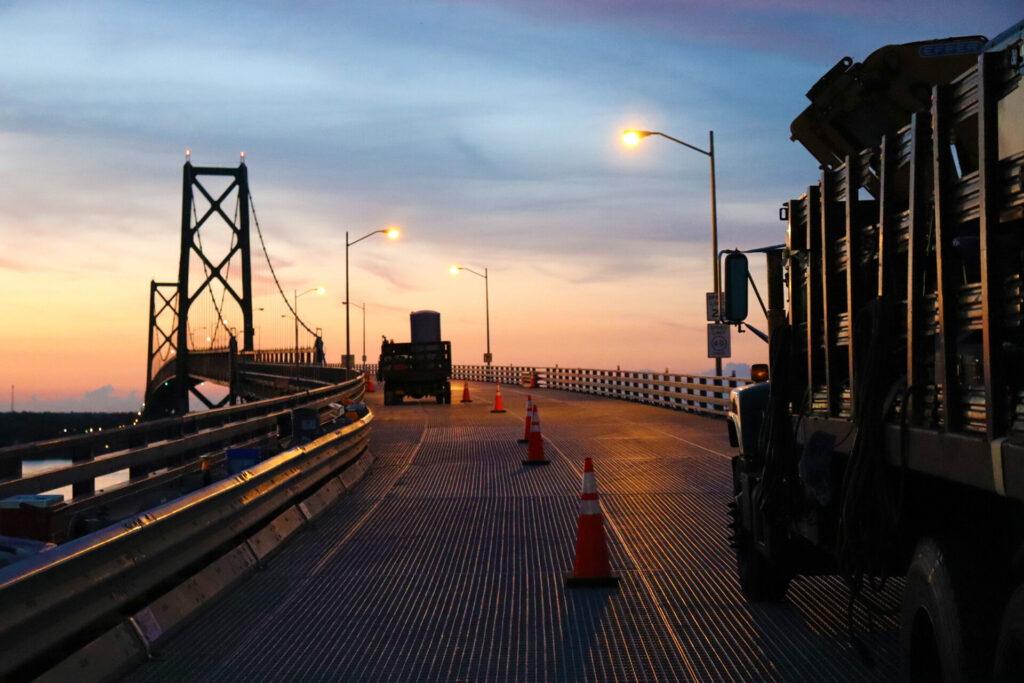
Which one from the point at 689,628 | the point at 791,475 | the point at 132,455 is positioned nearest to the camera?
the point at 791,475

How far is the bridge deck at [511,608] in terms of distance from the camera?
6266mm

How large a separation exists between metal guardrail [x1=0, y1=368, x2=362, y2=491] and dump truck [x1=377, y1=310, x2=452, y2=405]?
32812mm

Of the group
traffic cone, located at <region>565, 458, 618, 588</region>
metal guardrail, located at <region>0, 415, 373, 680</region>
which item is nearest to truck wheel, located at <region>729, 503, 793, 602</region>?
traffic cone, located at <region>565, 458, 618, 588</region>

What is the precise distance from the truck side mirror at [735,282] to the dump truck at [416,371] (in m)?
39.4

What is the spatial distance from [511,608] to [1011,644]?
4607 millimetres

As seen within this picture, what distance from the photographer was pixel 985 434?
3.87 metres

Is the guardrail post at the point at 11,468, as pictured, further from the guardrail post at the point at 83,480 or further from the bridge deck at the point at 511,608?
the bridge deck at the point at 511,608

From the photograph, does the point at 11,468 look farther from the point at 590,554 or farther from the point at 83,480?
the point at 590,554

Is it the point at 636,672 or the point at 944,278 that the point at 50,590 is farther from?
the point at 944,278

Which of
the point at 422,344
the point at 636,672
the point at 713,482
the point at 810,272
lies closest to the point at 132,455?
the point at 636,672

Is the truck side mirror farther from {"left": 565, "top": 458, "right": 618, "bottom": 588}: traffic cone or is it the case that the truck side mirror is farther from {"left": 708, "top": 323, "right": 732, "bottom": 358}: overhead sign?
{"left": 708, "top": 323, "right": 732, "bottom": 358}: overhead sign

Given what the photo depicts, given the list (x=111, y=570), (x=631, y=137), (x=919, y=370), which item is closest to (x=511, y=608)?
(x=111, y=570)

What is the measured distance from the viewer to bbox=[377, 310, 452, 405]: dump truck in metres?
47.0

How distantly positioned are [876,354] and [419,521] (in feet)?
26.4
